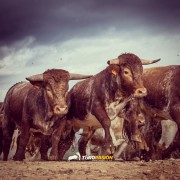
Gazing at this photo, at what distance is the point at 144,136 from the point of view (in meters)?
11.3

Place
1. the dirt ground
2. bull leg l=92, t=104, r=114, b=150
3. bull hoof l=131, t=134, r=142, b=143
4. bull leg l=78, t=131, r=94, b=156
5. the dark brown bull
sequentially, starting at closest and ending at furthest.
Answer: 1. the dirt ground
2. bull leg l=92, t=104, r=114, b=150
3. bull hoof l=131, t=134, r=142, b=143
4. the dark brown bull
5. bull leg l=78, t=131, r=94, b=156

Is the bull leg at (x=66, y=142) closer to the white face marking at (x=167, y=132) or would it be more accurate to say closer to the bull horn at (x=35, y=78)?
the bull horn at (x=35, y=78)

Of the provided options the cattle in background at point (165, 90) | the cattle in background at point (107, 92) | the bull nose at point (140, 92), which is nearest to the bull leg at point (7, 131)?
the cattle in background at point (107, 92)

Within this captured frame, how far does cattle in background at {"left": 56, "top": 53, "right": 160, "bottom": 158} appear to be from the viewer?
34.5 ft

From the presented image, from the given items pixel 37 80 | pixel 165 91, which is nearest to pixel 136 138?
pixel 165 91

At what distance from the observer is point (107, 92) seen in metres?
10.9

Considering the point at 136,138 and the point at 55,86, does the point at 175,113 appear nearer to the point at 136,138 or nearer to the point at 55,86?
the point at 136,138

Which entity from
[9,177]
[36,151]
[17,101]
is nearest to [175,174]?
[9,177]

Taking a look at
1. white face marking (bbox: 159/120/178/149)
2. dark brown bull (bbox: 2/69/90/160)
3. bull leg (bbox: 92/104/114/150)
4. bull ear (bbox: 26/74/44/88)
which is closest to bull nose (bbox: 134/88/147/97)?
bull leg (bbox: 92/104/114/150)

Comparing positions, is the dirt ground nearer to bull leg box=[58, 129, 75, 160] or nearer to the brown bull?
the brown bull

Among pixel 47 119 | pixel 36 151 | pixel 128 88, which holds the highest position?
pixel 128 88

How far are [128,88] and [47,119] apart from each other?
231 centimetres

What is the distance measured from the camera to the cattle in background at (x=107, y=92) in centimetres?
1052

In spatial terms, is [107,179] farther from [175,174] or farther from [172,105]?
[172,105]
